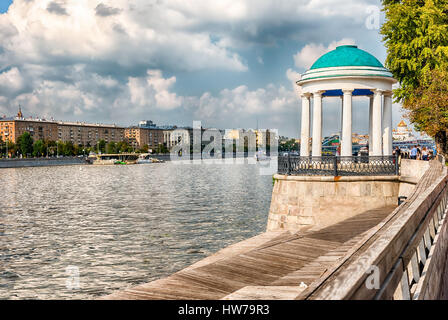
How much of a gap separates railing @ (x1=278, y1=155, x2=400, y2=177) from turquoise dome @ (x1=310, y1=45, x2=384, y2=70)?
455cm

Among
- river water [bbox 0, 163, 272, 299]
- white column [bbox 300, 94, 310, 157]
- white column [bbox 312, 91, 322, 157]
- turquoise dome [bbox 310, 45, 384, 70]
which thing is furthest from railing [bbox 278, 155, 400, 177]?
river water [bbox 0, 163, 272, 299]

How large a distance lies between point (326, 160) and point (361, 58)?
5.59m

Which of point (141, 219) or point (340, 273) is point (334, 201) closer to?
point (340, 273)

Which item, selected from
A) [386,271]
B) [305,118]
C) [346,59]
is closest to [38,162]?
[305,118]

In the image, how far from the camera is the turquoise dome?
20000mm

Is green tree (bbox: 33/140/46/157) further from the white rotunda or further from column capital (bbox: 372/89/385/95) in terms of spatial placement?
column capital (bbox: 372/89/385/95)

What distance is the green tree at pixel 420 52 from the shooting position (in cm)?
2578

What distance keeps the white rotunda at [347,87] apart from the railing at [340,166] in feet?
7.18

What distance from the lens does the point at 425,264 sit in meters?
5.13

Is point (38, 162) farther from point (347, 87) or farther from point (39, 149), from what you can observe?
point (347, 87)

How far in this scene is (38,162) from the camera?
141 meters

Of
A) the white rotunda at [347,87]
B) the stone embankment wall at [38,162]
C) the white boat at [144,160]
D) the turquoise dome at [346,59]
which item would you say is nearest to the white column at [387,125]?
the white rotunda at [347,87]

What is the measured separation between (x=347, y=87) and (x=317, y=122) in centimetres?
214
